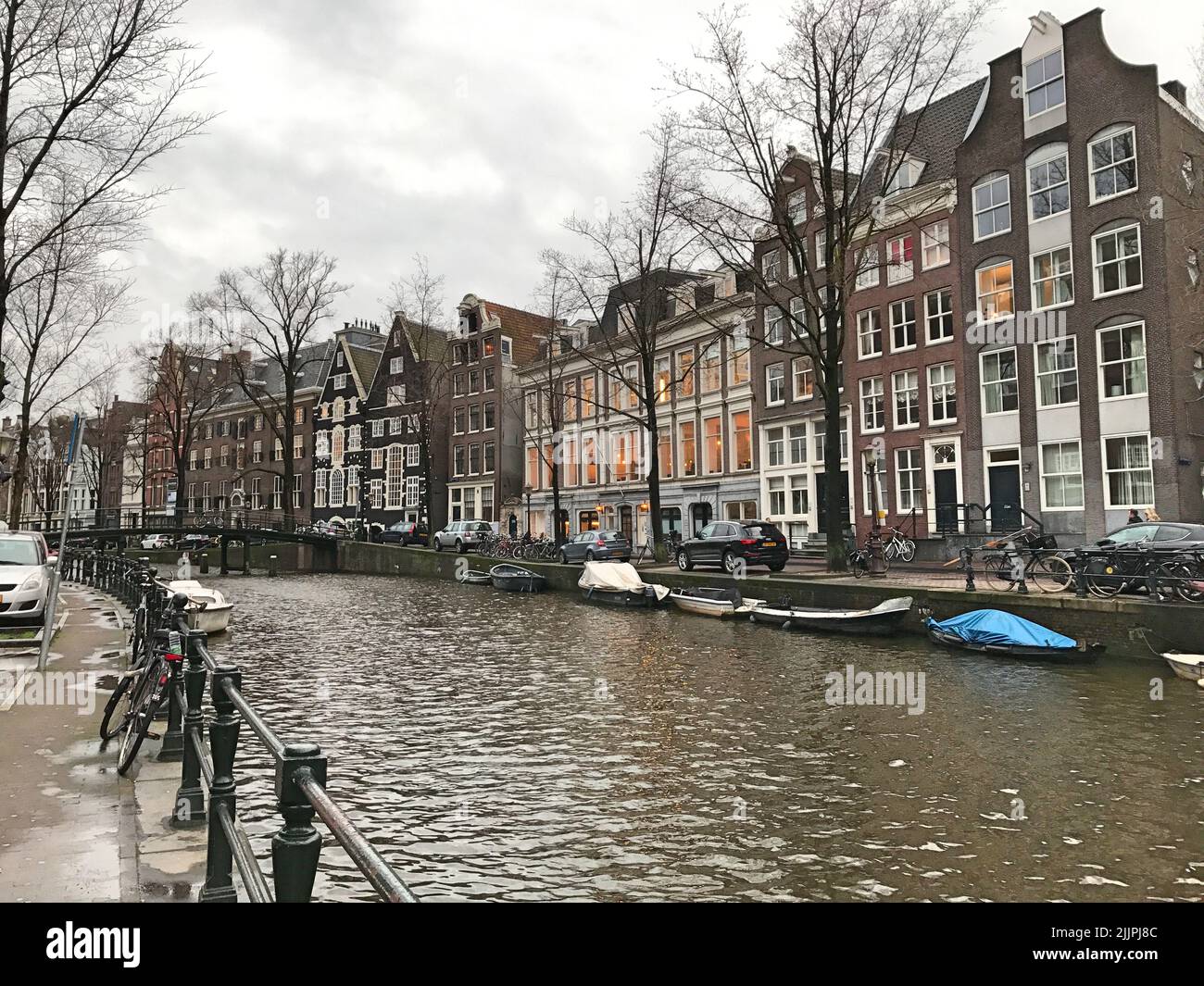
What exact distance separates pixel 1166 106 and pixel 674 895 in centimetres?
3285

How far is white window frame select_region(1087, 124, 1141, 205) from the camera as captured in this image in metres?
28.7

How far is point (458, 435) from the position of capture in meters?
65.8

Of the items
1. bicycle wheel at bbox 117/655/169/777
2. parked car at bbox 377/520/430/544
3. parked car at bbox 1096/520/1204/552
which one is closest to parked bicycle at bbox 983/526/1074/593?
parked car at bbox 1096/520/1204/552

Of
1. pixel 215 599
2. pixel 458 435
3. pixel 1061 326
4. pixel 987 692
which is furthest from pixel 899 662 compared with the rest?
pixel 458 435

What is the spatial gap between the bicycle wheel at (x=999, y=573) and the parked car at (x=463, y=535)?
32283 millimetres

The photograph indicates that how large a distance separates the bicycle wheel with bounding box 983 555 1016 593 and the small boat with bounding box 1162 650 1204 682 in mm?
4688

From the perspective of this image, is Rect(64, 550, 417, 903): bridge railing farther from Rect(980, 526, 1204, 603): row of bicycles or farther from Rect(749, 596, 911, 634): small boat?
Rect(980, 526, 1204, 603): row of bicycles

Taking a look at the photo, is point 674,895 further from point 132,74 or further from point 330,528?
point 330,528

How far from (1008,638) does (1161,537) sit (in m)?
5.13

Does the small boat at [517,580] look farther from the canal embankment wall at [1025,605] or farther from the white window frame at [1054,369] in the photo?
the white window frame at [1054,369]

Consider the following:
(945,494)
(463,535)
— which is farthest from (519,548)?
(945,494)

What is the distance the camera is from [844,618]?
71.3ft

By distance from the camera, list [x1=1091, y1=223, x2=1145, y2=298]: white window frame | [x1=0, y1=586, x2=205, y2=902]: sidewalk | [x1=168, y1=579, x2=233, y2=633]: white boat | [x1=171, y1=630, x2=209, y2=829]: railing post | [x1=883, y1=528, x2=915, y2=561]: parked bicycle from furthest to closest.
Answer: [x1=883, y1=528, x2=915, y2=561]: parked bicycle, [x1=1091, y1=223, x2=1145, y2=298]: white window frame, [x1=168, y1=579, x2=233, y2=633]: white boat, [x1=171, y1=630, x2=209, y2=829]: railing post, [x1=0, y1=586, x2=205, y2=902]: sidewalk

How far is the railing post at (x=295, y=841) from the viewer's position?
2.91 m
